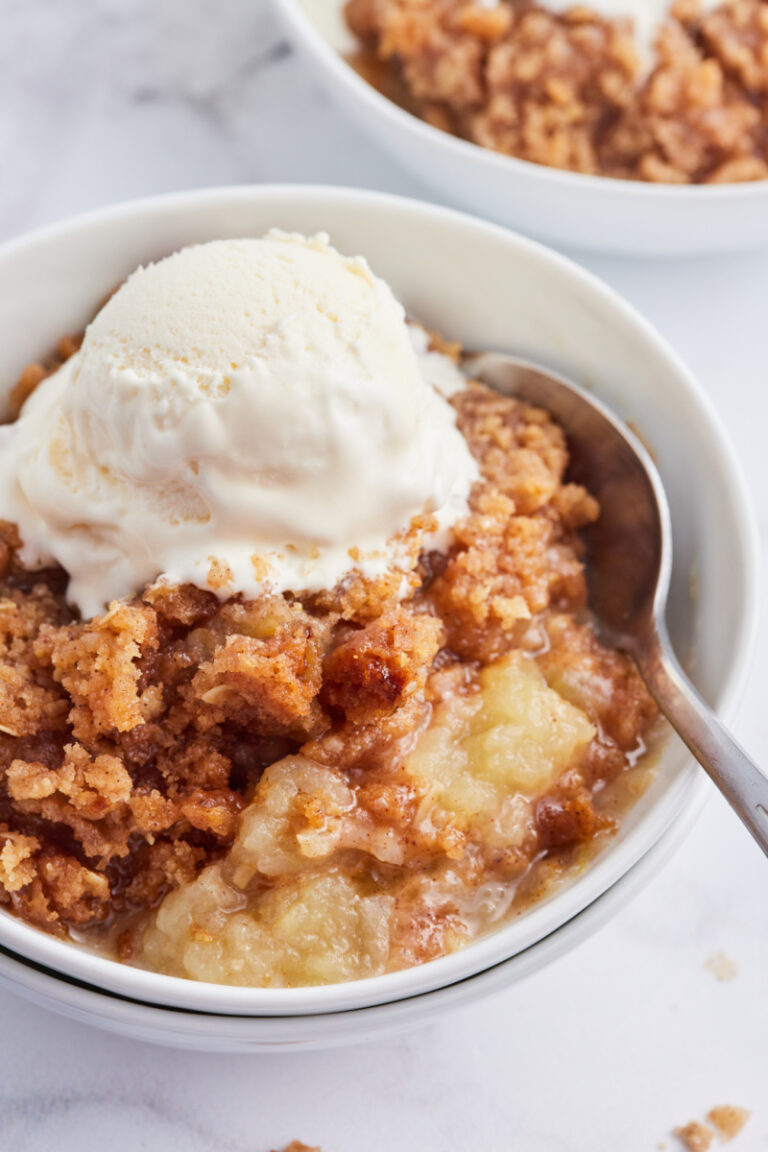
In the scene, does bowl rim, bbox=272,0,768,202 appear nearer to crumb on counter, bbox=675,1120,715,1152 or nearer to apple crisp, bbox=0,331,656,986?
apple crisp, bbox=0,331,656,986

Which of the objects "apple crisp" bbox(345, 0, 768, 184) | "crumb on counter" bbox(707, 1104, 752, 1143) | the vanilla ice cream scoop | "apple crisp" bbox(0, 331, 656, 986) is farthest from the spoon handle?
"apple crisp" bbox(345, 0, 768, 184)

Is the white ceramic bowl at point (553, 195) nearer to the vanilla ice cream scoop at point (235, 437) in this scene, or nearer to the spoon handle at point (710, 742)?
the vanilla ice cream scoop at point (235, 437)

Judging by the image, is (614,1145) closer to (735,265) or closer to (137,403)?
(137,403)

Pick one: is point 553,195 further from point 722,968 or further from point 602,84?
point 722,968

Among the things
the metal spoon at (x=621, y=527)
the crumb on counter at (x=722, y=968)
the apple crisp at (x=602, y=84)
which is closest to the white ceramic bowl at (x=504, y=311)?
the metal spoon at (x=621, y=527)

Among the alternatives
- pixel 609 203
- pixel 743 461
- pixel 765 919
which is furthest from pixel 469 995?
pixel 609 203

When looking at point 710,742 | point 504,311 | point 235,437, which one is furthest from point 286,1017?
point 504,311

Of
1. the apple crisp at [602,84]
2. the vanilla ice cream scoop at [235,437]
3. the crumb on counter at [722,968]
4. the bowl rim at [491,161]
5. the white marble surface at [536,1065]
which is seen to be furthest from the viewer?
the apple crisp at [602,84]
